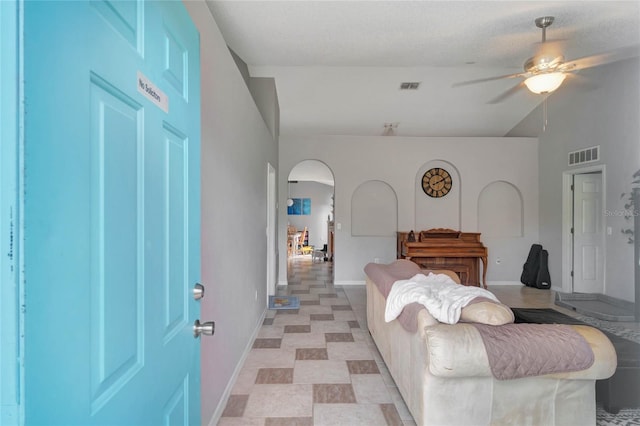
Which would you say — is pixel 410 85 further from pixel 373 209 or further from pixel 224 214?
pixel 224 214

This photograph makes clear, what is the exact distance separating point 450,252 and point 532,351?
→ 14.3ft

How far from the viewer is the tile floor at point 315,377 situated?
2219mm

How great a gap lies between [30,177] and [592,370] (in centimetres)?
232

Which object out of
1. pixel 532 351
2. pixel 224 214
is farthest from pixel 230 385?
pixel 532 351

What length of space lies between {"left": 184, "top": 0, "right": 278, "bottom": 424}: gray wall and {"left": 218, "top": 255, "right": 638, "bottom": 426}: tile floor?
7.2 inches

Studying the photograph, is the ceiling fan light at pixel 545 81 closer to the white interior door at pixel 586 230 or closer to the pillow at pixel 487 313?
the pillow at pixel 487 313

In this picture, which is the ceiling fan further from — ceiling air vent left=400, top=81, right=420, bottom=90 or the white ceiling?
ceiling air vent left=400, top=81, right=420, bottom=90

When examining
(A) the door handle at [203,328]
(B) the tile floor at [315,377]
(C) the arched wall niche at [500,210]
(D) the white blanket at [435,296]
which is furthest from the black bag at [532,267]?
(A) the door handle at [203,328]

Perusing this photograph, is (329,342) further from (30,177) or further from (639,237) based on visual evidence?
(639,237)

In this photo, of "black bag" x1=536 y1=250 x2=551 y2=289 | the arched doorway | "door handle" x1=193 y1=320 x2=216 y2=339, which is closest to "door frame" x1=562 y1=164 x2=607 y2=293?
"black bag" x1=536 y1=250 x2=551 y2=289
